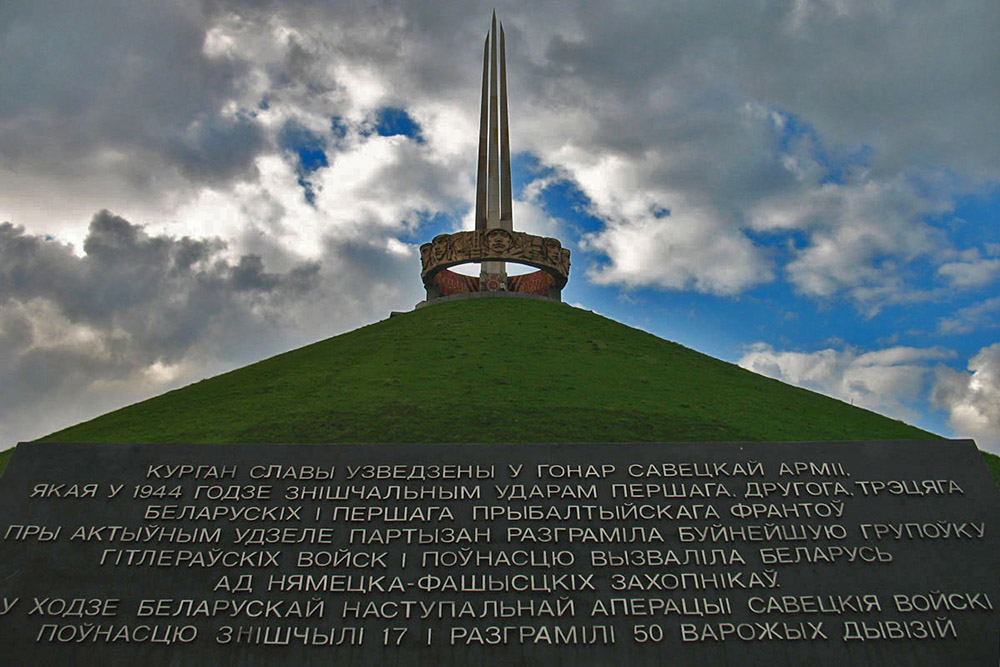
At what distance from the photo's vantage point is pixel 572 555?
812cm

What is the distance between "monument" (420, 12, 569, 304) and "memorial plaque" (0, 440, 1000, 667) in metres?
16.8

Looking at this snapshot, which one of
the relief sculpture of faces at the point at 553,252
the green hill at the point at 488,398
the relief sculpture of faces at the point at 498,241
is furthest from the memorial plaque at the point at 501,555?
the relief sculpture of faces at the point at 553,252

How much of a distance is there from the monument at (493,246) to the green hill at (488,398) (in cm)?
443

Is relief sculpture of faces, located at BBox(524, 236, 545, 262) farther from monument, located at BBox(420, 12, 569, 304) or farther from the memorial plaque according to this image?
the memorial plaque

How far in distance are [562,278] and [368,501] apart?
19.0 meters

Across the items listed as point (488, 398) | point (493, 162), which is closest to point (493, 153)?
point (493, 162)

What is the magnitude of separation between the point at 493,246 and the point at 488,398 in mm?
11892

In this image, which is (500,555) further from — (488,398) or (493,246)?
(493,246)

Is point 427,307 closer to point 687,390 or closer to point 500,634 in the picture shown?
point 687,390

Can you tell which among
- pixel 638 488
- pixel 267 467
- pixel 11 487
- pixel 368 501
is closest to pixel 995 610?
pixel 638 488

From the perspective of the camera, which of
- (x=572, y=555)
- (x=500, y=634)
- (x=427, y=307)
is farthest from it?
(x=427, y=307)

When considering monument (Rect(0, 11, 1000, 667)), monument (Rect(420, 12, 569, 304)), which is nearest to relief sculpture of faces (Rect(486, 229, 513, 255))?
monument (Rect(420, 12, 569, 304))

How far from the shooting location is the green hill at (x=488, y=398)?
1255 cm

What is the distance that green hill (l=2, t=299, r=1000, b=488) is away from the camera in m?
12.6
